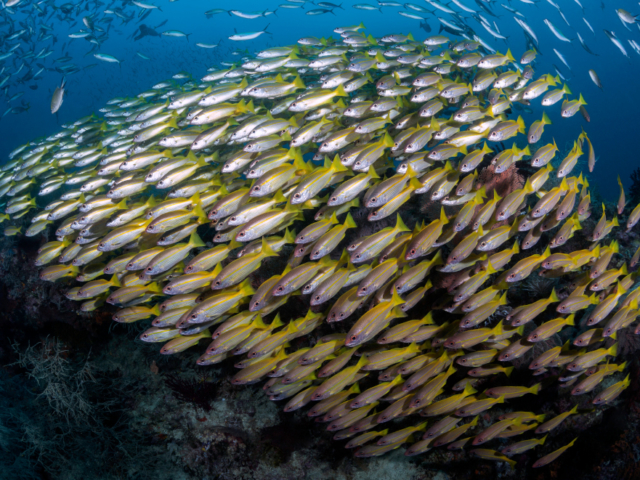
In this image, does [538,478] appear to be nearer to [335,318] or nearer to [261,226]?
[335,318]

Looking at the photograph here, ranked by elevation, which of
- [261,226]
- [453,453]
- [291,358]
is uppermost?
[261,226]

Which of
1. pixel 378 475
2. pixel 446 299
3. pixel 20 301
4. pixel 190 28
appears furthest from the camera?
pixel 190 28

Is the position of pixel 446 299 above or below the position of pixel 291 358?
above

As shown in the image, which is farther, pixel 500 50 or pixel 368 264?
pixel 500 50

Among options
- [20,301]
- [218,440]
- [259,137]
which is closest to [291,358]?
[218,440]

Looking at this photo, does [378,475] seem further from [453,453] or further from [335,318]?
[335,318]

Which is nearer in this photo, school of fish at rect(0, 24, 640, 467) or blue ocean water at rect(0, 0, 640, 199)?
school of fish at rect(0, 24, 640, 467)

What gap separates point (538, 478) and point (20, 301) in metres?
9.94

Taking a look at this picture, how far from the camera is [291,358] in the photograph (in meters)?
3.96

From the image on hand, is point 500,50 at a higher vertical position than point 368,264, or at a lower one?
higher

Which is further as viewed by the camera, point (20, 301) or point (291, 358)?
point (20, 301)

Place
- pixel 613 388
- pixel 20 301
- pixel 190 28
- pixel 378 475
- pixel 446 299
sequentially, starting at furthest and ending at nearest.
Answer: pixel 190 28, pixel 20 301, pixel 378 475, pixel 446 299, pixel 613 388

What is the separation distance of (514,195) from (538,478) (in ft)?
13.7

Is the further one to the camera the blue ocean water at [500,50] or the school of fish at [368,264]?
the blue ocean water at [500,50]
